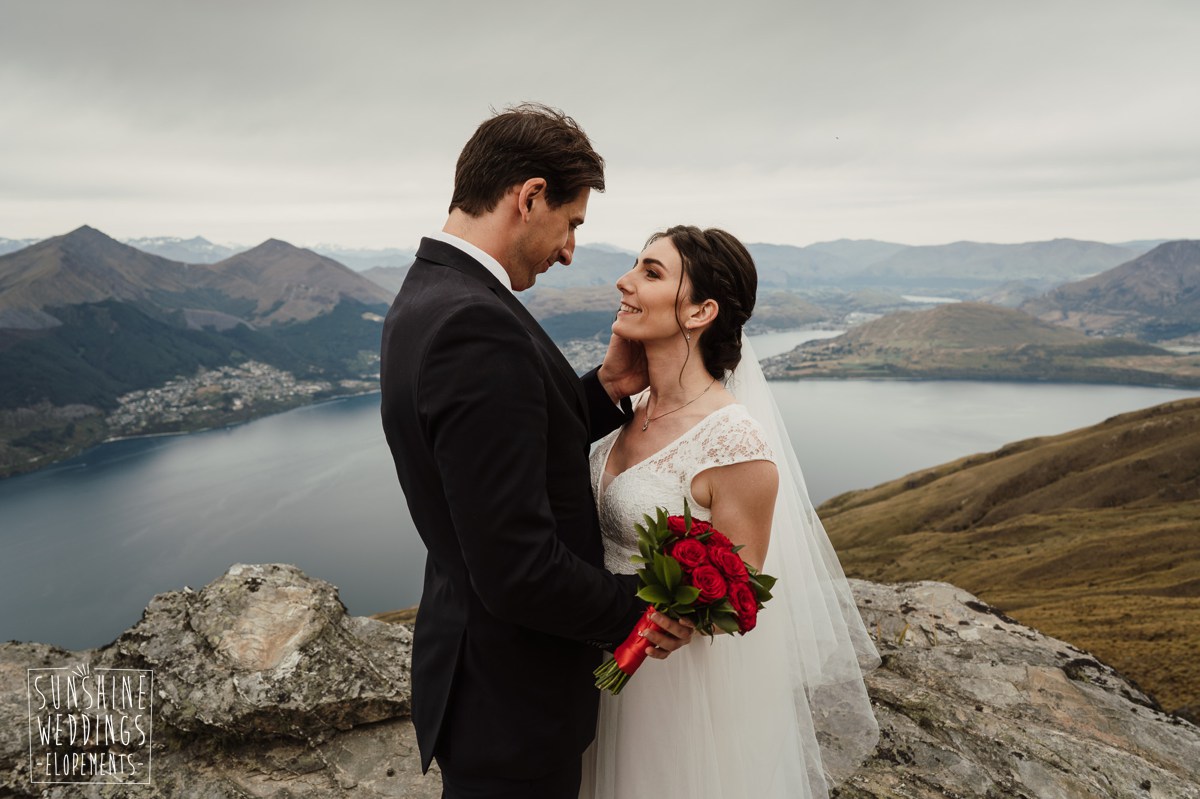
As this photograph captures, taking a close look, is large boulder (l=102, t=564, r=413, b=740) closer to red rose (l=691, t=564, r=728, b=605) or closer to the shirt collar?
red rose (l=691, t=564, r=728, b=605)

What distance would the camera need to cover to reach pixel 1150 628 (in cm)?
3434

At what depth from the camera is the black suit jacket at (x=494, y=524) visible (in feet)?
7.39

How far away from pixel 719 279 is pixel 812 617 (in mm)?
2515

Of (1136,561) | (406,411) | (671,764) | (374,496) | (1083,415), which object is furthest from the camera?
(1083,415)

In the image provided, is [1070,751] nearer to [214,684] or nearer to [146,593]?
[214,684]

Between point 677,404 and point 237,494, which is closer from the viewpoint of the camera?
point 677,404

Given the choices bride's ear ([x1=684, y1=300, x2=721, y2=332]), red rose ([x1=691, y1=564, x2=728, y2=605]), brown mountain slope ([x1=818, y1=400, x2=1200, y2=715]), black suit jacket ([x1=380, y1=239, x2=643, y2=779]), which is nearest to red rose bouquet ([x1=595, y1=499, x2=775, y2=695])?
red rose ([x1=691, y1=564, x2=728, y2=605])

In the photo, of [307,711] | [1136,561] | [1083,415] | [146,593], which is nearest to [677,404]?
[307,711]

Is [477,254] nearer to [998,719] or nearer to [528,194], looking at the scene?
[528,194]

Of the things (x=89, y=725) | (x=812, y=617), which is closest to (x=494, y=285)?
(x=812, y=617)

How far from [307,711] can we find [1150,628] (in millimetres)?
44505

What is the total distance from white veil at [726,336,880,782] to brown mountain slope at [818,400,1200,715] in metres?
22.4

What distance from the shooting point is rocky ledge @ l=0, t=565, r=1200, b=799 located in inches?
183

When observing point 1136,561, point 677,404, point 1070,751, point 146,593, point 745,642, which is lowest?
point 146,593
